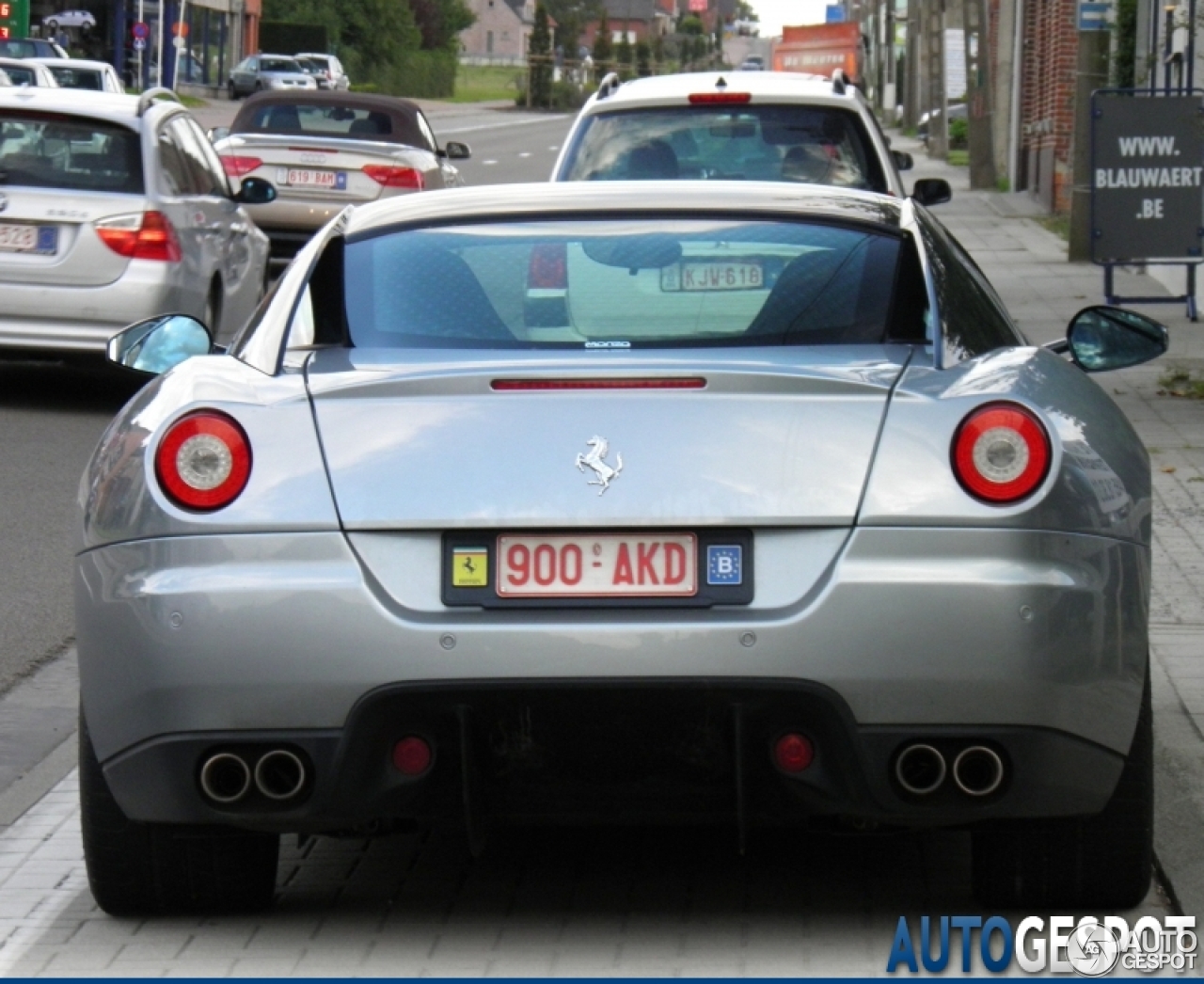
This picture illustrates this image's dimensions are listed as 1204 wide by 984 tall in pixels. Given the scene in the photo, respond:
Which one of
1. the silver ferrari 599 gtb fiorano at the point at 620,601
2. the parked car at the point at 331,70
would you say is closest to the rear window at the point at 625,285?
the silver ferrari 599 gtb fiorano at the point at 620,601

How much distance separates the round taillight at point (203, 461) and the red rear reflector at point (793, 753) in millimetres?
1021

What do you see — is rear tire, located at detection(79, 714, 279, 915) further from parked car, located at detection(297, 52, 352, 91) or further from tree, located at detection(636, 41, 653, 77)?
tree, located at detection(636, 41, 653, 77)

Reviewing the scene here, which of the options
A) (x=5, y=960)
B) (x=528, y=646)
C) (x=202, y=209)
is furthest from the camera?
A: (x=202, y=209)

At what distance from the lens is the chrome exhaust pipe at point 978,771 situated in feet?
13.7

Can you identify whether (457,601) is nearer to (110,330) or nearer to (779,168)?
(779,168)

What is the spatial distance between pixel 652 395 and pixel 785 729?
62cm

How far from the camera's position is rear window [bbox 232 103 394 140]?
73.6 ft

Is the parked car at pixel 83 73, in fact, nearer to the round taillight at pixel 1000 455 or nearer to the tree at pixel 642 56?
the round taillight at pixel 1000 455

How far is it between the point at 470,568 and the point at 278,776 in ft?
1.66

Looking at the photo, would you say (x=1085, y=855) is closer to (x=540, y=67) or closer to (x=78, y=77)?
(x=78, y=77)

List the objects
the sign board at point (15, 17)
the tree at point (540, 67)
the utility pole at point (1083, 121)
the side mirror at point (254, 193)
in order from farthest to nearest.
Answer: the tree at point (540, 67) → the sign board at point (15, 17) → the utility pole at point (1083, 121) → the side mirror at point (254, 193)

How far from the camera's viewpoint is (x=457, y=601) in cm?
411

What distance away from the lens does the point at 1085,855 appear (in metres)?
4.52

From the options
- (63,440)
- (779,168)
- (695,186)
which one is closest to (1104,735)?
(695,186)
